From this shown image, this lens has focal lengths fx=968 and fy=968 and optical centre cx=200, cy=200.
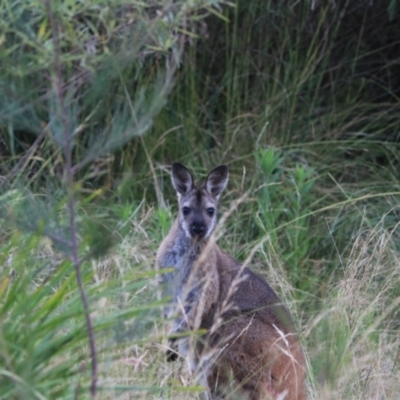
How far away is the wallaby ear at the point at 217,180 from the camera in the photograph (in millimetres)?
5715

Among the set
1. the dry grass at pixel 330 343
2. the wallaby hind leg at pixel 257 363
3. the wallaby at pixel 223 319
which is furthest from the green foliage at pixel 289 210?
the wallaby hind leg at pixel 257 363

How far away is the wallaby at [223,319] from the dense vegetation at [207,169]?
134mm

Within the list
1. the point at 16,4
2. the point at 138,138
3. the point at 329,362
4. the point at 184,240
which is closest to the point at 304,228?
the point at 184,240

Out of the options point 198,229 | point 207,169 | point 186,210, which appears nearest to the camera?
point 198,229

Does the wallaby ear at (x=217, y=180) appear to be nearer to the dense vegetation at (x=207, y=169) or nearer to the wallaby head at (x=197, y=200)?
the wallaby head at (x=197, y=200)

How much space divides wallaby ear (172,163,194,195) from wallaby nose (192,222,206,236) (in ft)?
1.16

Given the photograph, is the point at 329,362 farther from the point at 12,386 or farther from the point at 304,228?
the point at 304,228

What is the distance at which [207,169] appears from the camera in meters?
7.15

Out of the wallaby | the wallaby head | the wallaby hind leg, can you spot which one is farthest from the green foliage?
the wallaby hind leg

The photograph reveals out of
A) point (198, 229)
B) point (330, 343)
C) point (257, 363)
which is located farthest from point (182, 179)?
point (330, 343)

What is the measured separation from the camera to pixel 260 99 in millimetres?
7762

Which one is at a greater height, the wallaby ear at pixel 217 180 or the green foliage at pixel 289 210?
the wallaby ear at pixel 217 180

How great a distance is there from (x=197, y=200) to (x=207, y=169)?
4.96 ft

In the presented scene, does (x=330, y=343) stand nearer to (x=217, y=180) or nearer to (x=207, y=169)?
(x=217, y=180)
